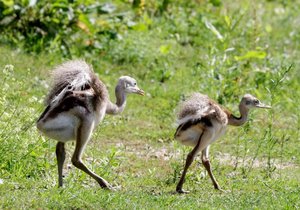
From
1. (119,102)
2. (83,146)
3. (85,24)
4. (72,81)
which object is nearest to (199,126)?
(119,102)

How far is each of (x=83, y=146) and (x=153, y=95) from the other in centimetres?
559

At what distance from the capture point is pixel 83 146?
10250mm

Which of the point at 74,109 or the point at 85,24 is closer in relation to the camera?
the point at 74,109

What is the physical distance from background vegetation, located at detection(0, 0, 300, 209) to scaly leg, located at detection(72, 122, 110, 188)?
24 cm

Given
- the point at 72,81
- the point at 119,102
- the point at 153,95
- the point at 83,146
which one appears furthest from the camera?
the point at 153,95

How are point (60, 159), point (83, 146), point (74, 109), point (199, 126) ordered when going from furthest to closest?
point (199, 126), point (60, 159), point (83, 146), point (74, 109)

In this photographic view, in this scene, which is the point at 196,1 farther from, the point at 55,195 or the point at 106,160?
the point at 55,195

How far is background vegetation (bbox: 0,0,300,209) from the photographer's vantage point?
1050 cm

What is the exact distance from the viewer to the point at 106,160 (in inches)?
448

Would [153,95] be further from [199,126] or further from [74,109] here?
[74,109]

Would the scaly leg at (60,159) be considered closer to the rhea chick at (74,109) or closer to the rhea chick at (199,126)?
the rhea chick at (74,109)

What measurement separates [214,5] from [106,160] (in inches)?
342

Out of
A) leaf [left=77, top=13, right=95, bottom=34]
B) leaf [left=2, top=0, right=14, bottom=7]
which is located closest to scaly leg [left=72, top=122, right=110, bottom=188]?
leaf [left=2, top=0, right=14, bottom=7]

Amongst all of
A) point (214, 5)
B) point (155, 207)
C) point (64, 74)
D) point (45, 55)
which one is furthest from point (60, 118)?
point (214, 5)
